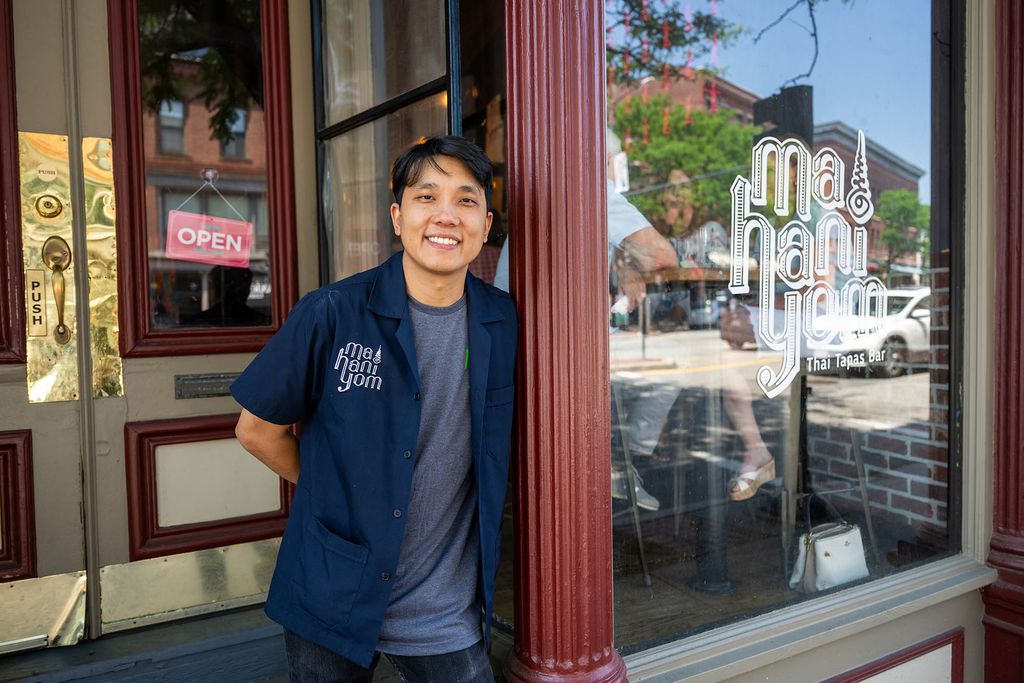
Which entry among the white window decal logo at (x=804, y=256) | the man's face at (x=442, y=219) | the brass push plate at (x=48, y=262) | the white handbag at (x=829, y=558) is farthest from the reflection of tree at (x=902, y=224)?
the brass push plate at (x=48, y=262)

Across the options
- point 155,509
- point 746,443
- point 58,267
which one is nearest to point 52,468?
point 155,509

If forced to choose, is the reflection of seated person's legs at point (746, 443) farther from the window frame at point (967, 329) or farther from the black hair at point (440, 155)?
the black hair at point (440, 155)

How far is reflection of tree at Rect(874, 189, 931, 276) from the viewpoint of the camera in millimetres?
3414

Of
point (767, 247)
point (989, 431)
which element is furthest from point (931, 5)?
point (989, 431)

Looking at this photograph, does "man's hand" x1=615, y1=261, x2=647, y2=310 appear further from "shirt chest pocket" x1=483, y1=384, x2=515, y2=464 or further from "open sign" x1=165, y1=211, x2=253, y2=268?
"open sign" x1=165, y1=211, x2=253, y2=268

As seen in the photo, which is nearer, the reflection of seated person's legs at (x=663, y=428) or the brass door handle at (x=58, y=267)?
the brass door handle at (x=58, y=267)

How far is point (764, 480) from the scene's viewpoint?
359 cm

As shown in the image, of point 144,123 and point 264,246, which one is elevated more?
point 144,123

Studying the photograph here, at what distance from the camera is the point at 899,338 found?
3.40 meters

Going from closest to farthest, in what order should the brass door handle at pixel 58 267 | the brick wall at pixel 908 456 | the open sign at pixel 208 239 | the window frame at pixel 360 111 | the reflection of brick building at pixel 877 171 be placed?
the window frame at pixel 360 111
the brass door handle at pixel 58 267
the open sign at pixel 208 239
the brick wall at pixel 908 456
the reflection of brick building at pixel 877 171

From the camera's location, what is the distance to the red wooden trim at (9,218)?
2.46 m

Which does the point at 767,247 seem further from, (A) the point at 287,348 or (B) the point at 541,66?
(A) the point at 287,348

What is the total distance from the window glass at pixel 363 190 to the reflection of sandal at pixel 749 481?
1956mm

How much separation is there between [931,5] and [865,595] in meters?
2.53
